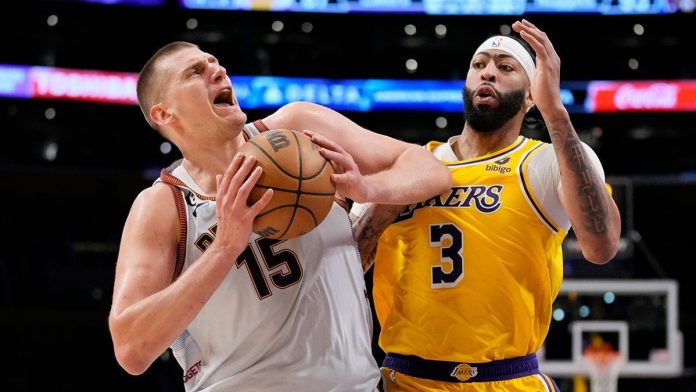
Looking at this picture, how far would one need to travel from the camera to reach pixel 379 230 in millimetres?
4227

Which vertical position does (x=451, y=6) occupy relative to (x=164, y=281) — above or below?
above

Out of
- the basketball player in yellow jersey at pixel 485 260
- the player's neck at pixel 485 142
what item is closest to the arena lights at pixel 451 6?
the player's neck at pixel 485 142

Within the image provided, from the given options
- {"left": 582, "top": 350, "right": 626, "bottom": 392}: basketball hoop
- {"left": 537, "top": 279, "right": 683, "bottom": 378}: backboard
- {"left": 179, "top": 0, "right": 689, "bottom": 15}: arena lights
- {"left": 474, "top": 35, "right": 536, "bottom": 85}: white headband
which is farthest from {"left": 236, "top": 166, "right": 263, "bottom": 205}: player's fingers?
{"left": 179, "top": 0, "right": 689, "bottom": 15}: arena lights

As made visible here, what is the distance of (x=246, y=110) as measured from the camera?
16156 millimetres

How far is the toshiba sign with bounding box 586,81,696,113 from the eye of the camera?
617 inches

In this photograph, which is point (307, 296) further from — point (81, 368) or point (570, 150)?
point (81, 368)

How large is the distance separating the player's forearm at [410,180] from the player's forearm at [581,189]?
0.49 m

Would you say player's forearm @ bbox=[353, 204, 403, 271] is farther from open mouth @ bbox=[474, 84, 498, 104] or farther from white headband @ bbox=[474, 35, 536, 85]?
white headband @ bbox=[474, 35, 536, 85]

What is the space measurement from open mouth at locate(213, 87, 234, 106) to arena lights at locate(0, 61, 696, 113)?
12.2 metres

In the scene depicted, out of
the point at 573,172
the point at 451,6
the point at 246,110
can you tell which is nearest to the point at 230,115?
the point at 573,172

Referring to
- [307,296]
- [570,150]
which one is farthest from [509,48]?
[307,296]

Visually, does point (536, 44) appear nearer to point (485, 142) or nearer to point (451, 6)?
point (485, 142)

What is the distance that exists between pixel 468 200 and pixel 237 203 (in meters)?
1.49

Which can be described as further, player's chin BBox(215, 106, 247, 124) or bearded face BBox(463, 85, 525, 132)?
bearded face BBox(463, 85, 525, 132)
